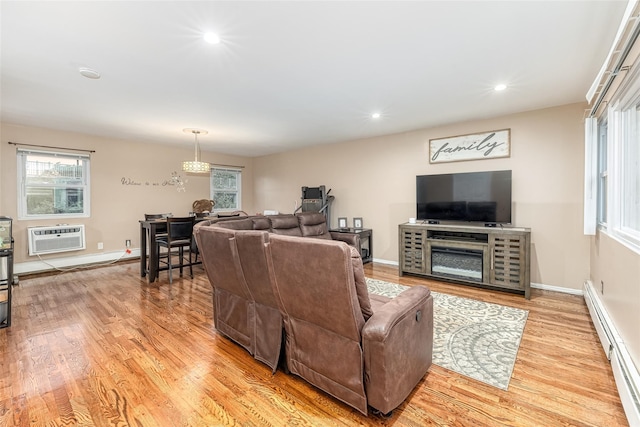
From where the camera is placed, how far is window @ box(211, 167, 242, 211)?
6930 mm

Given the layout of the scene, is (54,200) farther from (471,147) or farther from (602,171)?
(602,171)

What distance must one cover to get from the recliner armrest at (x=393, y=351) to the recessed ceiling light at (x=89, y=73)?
3077 mm

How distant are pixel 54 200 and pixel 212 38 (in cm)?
467

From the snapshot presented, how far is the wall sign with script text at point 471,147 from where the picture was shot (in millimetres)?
3896

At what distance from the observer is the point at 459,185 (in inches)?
160

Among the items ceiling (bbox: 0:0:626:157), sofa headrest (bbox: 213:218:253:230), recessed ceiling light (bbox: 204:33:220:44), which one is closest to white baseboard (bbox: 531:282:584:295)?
ceiling (bbox: 0:0:626:157)

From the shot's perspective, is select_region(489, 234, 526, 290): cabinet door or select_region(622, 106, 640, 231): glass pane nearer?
select_region(622, 106, 640, 231): glass pane

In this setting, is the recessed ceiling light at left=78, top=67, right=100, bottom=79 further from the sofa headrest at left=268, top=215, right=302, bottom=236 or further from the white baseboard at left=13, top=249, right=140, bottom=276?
the white baseboard at left=13, top=249, right=140, bottom=276

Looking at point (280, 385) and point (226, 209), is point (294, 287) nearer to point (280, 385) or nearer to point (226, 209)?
point (280, 385)

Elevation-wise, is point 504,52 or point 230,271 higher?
point 504,52

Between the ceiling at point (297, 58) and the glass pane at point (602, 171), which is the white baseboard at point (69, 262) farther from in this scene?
the glass pane at point (602, 171)

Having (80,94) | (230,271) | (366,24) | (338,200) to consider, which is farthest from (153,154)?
(366,24)

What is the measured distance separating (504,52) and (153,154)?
599 cm

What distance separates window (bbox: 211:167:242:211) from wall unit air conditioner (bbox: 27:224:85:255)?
8.69 ft
